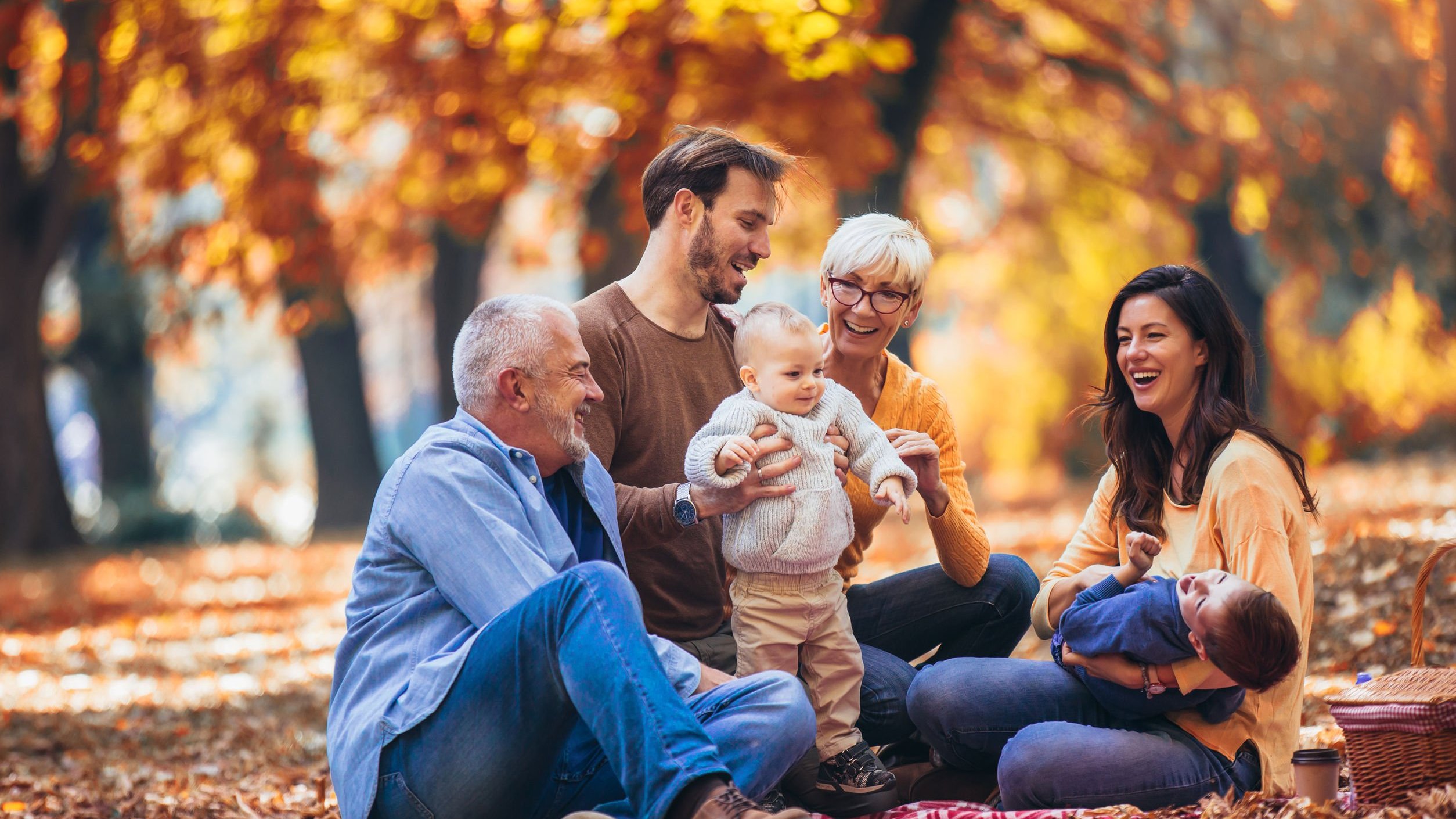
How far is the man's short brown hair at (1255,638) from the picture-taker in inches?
125

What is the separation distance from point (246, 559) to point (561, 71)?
7.58 metres

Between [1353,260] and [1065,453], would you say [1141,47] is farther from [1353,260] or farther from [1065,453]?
[1065,453]

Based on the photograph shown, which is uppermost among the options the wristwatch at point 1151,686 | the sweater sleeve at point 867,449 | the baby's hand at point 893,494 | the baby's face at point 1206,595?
the sweater sleeve at point 867,449

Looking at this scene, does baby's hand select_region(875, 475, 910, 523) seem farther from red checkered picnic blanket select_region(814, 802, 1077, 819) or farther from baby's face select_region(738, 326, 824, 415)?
red checkered picnic blanket select_region(814, 802, 1077, 819)

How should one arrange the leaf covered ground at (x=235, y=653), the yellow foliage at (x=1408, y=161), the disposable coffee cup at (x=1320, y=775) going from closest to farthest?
1. the disposable coffee cup at (x=1320, y=775)
2. the leaf covered ground at (x=235, y=653)
3. the yellow foliage at (x=1408, y=161)

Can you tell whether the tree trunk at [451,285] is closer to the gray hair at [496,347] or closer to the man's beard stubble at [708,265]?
the man's beard stubble at [708,265]

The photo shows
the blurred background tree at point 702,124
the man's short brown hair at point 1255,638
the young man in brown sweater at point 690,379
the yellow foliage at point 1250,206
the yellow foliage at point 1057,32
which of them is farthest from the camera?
the yellow foliage at point 1250,206

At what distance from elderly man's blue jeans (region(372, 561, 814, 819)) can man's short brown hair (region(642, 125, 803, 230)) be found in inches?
58.6

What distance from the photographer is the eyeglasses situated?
4.07 m

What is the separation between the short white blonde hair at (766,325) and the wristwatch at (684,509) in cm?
42

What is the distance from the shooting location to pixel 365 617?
11.0ft

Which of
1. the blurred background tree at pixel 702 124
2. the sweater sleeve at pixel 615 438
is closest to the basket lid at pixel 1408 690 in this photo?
the sweater sleeve at pixel 615 438

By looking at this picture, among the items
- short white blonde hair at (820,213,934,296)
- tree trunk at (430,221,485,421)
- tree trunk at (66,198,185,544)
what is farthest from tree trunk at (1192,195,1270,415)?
short white blonde hair at (820,213,934,296)

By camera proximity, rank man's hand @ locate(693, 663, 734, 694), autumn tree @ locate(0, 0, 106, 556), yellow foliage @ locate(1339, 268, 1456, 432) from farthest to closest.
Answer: yellow foliage @ locate(1339, 268, 1456, 432)
autumn tree @ locate(0, 0, 106, 556)
man's hand @ locate(693, 663, 734, 694)
